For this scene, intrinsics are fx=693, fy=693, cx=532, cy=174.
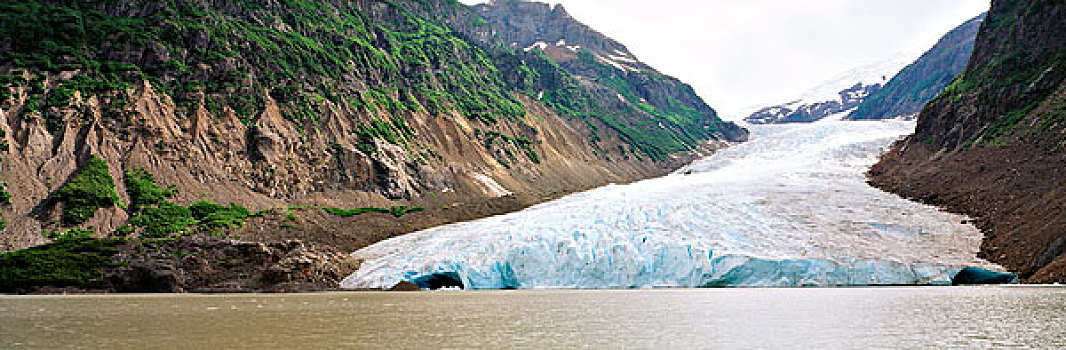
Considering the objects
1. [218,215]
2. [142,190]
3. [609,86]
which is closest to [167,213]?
[142,190]

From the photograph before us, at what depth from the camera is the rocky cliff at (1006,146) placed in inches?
1147

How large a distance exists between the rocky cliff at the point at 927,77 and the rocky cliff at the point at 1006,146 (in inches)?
3725

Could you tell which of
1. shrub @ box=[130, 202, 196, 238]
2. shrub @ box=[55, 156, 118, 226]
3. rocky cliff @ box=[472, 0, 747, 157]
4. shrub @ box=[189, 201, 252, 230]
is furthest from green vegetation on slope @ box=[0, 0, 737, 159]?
rocky cliff @ box=[472, 0, 747, 157]

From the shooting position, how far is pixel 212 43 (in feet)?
187

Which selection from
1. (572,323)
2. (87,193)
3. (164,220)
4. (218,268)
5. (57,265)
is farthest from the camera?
(164,220)

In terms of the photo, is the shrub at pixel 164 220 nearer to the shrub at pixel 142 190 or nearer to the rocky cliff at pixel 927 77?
the shrub at pixel 142 190

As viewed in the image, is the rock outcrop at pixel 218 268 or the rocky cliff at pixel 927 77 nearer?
the rock outcrop at pixel 218 268

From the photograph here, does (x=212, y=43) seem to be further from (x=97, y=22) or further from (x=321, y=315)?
(x=321, y=315)

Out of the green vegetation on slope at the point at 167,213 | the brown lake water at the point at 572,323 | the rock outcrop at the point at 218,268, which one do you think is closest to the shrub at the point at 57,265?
the rock outcrop at the point at 218,268

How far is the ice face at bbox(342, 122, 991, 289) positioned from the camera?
3014 centimetres

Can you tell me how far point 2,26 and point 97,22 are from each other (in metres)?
5.91

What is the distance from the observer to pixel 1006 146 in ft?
126

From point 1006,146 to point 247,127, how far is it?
167 ft

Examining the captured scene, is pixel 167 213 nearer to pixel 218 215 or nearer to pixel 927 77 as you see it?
pixel 218 215
